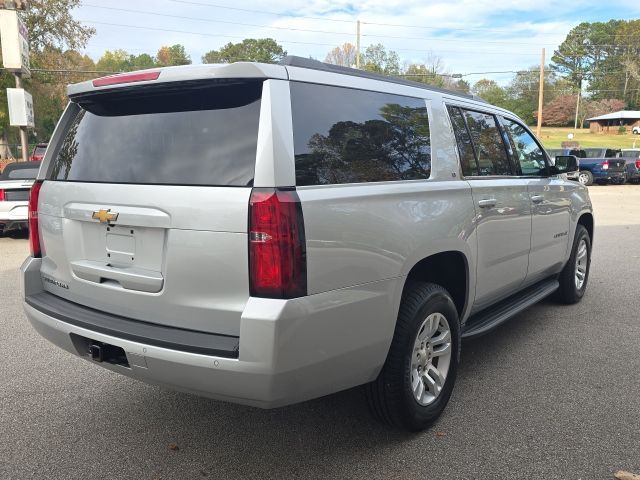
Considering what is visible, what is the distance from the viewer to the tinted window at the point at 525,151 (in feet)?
15.2

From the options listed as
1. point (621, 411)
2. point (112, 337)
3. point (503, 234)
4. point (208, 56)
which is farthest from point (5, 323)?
point (208, 56)

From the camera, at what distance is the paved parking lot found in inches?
112

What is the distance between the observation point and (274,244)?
230 cm

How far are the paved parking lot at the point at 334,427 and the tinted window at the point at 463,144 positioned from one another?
1.50 meters

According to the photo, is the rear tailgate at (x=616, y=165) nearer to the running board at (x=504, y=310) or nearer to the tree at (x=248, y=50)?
the running board at (x=504, y=310)

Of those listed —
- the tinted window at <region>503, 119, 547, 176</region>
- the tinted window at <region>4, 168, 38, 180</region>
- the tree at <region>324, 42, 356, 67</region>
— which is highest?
the tree at <region>324, 42, 356, 67</region>

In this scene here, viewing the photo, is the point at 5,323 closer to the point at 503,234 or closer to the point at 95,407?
the point at 95,407

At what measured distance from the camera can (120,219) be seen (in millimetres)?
2654

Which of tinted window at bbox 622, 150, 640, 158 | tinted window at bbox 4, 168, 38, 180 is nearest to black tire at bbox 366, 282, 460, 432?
tinted window at bbox 4, 168, 38, 180

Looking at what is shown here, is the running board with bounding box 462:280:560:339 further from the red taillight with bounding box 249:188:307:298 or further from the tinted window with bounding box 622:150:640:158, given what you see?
the tinted window with bounding box 622:150:640:158

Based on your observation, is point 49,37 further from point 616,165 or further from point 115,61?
point 115,61

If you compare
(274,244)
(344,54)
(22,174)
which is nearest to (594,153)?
(22,174)

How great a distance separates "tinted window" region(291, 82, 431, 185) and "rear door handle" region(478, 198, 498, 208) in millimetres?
581

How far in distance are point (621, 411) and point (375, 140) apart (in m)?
2.30
